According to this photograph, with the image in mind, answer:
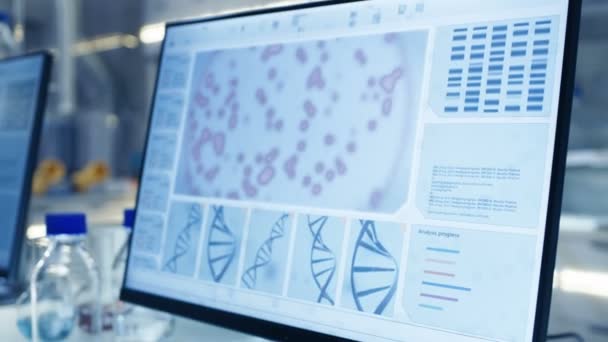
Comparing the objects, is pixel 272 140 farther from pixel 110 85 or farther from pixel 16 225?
pixel 110 85

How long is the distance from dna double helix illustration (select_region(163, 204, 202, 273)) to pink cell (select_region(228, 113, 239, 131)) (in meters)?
0.09

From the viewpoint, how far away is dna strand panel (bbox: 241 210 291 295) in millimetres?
510

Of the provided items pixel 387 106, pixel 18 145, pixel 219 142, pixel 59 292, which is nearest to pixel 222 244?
pixel 219 142

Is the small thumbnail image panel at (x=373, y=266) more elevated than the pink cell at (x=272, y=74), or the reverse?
the pink cell at (x=272, y=74)

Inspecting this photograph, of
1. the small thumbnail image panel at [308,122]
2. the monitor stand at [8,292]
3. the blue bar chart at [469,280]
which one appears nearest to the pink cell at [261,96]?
the small thumbnail image panel at [308,122]

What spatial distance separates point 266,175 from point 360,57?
0.46 feet

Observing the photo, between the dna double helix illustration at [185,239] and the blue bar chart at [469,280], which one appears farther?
the dna double helix illustration at [185,239]

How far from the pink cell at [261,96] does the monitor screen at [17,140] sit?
1.32ft

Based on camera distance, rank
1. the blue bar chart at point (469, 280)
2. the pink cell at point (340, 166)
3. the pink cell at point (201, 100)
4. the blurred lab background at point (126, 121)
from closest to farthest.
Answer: the blue bar chart at point (469, 280) → the pink cell at point (340, 166) → the pink cell at point (201, 100) → the blurred lab background at point (126, 121)

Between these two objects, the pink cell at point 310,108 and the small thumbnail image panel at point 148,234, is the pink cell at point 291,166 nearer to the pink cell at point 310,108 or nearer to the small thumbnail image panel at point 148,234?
the pink cell at point 310,108

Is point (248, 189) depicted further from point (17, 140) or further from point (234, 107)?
point (17, 140)

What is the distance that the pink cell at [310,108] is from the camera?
521 millimetres

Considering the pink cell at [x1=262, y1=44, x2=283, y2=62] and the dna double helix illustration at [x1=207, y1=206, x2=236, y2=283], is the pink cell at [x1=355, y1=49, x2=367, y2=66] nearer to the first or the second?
the pink cell at [x1=262, y1=44, x2=283, y2=62]

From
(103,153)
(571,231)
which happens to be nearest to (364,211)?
(571,231)
